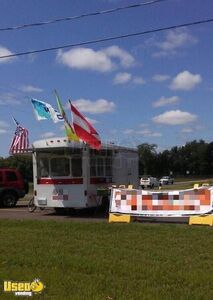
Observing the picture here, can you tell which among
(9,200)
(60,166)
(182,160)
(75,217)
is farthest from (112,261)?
(182,160)

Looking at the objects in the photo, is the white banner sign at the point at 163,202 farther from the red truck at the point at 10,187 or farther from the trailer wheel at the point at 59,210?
the red truck at the point at 10,187

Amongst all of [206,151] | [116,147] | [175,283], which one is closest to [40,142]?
[116,147]

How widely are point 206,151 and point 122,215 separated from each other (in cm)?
15558

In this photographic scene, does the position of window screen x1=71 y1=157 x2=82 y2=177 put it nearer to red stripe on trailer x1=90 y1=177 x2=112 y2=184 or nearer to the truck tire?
red stripe on trailer x1=90 y1=177 x2=112 y2=184

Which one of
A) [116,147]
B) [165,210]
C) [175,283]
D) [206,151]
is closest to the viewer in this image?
[175,283]

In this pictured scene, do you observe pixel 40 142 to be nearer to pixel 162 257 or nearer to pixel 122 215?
pixel 122 215

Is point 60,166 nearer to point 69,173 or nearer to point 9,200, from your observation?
point 69,173

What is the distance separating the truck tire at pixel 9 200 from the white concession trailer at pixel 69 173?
20.1 ft

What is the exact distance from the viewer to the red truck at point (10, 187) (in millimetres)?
26094

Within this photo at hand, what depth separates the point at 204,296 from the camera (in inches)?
265

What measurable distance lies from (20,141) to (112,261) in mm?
13803

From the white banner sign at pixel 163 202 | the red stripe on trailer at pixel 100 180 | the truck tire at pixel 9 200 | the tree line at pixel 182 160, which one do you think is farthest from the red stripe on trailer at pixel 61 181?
the tree line at pixel 182 160

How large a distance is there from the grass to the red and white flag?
5.76 metres

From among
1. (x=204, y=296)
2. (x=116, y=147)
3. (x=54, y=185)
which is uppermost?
(x=116, y=147)
